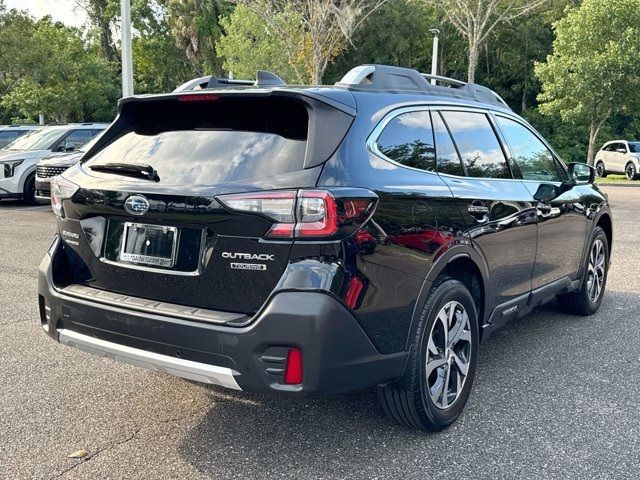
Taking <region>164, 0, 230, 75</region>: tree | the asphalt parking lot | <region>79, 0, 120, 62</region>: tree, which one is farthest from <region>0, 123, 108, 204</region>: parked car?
<region>79, 0, 120, 62</region>: tree

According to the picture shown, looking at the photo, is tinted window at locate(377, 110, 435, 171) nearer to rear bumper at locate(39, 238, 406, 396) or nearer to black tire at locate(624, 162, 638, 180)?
rear bumper at locate(39, 238, 406, 396)

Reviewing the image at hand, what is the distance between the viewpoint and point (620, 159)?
27422 millimetres

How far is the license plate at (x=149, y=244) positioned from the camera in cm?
302

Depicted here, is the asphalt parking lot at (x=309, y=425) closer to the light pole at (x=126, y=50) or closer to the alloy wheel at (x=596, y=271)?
the alloy wheel at (x=596, y=271)

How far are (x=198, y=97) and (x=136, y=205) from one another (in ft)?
2.09

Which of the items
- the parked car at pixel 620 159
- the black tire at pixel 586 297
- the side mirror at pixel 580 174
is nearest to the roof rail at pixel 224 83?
the side mirror at pixel 580 174

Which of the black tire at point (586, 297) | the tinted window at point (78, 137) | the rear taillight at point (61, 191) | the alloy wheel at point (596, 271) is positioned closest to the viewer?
the rear taillight at point (61, 191)

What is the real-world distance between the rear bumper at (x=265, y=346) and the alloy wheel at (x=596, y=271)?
10.8ft

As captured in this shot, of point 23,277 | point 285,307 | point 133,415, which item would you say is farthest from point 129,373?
point 23,277

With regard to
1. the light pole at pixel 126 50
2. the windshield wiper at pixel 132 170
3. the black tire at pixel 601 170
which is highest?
the light pole at pixel 126 50

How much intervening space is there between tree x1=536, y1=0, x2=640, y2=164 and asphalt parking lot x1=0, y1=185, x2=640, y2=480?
2316 centimetres

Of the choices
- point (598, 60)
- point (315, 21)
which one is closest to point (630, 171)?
point (598, 60)

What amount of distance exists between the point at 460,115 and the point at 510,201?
0.64 metres

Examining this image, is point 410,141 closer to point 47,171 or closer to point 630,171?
point 47,171
